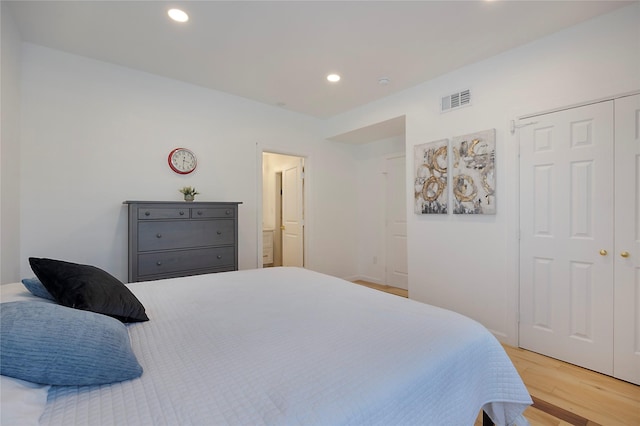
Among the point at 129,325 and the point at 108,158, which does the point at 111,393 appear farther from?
the point at 108,158

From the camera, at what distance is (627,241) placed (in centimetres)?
207

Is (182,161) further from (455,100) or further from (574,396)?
(574,396)

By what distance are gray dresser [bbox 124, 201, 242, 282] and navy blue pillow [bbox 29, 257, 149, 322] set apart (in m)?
1.33

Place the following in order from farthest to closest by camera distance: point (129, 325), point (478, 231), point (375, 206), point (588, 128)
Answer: point (375, 206), point (478, 231), point (588, 128), point (129, 325)

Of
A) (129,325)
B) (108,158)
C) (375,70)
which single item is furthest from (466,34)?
(108,158)

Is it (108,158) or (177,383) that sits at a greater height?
(108,158)

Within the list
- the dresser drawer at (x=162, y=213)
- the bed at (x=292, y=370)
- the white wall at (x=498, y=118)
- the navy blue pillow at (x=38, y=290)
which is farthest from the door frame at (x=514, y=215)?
the navy blue pillow at (x=38, y=290)

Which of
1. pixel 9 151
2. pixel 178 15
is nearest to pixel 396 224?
pixel 178 15

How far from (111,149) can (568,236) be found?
4251mm

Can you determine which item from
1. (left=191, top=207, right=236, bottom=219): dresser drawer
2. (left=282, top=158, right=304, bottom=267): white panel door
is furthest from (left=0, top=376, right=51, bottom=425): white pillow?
(left=282, top=158, right=304, bottom=267): white panel door

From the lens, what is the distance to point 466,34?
2.39m

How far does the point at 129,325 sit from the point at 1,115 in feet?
6.72

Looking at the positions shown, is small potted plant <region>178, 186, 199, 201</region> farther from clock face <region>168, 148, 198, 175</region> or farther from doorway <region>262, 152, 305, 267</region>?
doorway <region>262, 152, 305, 267</region>

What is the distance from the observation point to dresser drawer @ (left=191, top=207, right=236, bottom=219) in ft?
9.51
